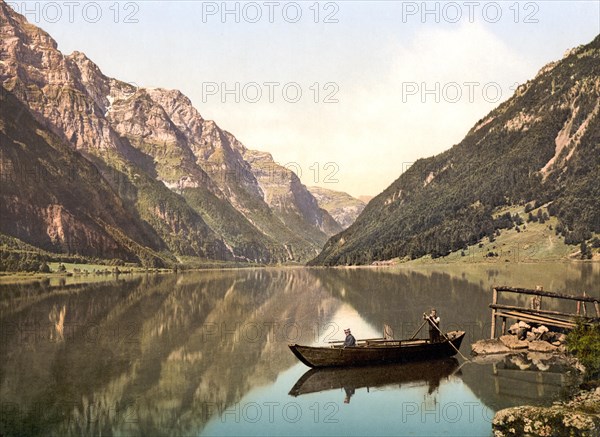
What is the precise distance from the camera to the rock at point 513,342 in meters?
46.6

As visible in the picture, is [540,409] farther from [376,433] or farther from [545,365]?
[545,365]

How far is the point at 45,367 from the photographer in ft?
142

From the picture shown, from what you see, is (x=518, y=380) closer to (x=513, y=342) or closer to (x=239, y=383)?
(x=513, y=342)

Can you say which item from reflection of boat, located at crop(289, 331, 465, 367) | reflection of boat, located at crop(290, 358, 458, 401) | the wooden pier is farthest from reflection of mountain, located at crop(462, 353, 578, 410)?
the wooden pier

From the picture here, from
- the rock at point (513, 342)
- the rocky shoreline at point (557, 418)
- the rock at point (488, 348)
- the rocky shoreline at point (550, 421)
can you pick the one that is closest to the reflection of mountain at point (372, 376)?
the rock at point (488, 348)

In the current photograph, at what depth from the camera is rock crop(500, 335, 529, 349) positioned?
46.6 meters

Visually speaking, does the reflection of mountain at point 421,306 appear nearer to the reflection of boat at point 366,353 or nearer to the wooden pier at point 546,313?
the wooden pier at point 546,313

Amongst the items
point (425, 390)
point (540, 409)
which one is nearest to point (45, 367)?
point (425, 390)

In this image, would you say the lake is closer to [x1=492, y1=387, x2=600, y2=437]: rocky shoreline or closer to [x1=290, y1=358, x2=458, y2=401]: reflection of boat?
[x1=290, y1=358, x2=458, y2=401]: reflection of boat

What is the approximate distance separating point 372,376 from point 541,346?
1577 centimetres

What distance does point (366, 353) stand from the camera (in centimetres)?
4022

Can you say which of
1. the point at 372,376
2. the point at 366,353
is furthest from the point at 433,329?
the point at 372,376

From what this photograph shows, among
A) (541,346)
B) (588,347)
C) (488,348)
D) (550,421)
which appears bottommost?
(550,421)

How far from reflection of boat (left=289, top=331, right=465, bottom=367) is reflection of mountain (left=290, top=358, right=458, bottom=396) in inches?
18.8
